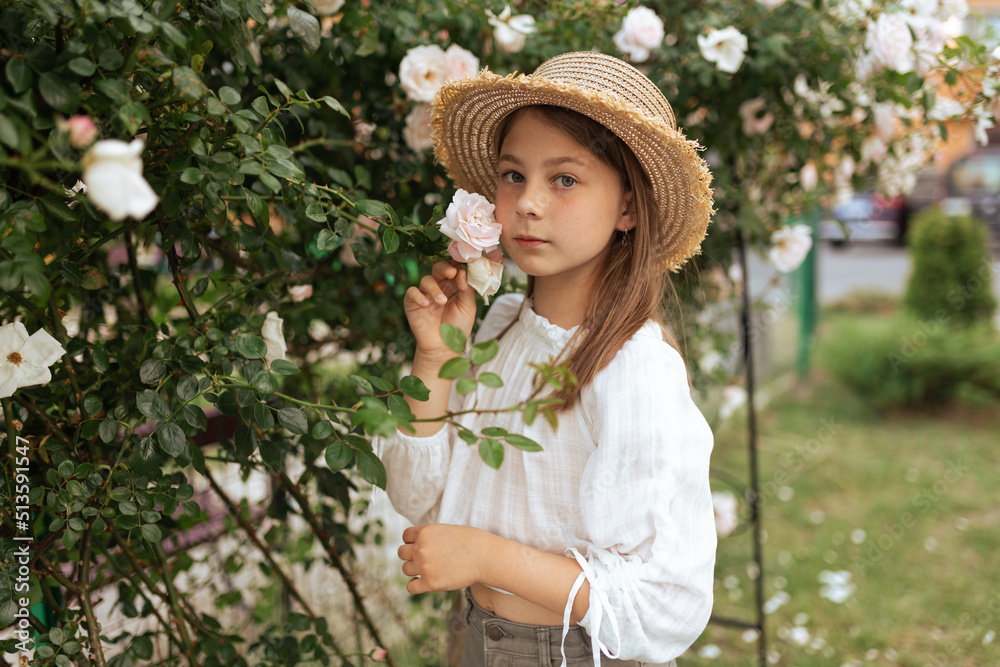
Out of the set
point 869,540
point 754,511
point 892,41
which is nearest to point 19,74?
point 892,41

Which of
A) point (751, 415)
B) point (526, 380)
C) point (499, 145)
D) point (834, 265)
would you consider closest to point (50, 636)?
point (526, 380)

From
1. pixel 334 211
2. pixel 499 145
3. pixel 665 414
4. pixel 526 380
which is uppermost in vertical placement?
pixel 499 145

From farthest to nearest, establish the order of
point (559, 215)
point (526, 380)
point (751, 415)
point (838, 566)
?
1. point (838, 566)
2. point (751, 415)
3. point (526, 380)
4. point (559, 215)

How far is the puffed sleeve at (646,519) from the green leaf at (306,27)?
2.28ft

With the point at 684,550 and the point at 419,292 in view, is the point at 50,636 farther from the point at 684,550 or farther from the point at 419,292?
the point at 684,550

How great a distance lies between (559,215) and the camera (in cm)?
116

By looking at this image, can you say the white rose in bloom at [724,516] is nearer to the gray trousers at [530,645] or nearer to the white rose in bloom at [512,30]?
the gray trousers at [530,645]

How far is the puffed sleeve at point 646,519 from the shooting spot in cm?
105

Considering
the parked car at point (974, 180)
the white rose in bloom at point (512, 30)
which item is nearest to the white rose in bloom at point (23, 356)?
the white rose in bloom at point (512, 30)

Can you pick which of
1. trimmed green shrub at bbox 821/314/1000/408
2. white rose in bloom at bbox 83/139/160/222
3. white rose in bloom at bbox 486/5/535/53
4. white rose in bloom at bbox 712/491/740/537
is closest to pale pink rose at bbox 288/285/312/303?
white rose in bloom at bbox 486/5/535/53

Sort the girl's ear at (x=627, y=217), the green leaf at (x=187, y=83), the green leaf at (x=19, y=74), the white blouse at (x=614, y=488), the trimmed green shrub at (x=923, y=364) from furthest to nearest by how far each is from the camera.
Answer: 1. the trimmed green shrub at (x=923, y=364)
2. the girl's ear at (x=627, y=217)
3. the white blouse at (x=614, y=488)
4. the green leaf at (x=187, y=83)
5. the green leaf at (x=19, y=74)

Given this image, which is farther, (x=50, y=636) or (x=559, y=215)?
(x=559, y=215)

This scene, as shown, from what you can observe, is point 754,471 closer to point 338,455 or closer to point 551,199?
point 551,199

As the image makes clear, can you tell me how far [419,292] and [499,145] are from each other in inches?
12.6
